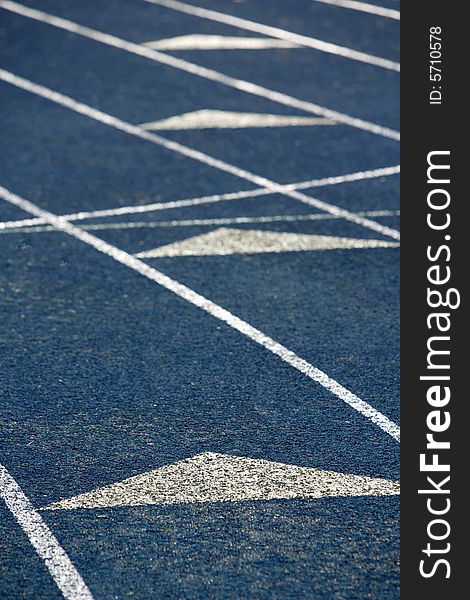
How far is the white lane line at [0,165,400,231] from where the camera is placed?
→ 884 centimetres

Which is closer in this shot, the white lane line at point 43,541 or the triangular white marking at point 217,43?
the white lane line at point 43,541

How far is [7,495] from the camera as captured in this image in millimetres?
5277

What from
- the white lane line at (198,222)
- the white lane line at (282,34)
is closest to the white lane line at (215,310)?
the white lane line at (198,222)

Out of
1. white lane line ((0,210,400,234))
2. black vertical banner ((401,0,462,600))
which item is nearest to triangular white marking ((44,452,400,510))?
black vertical banner ((401,0,462,600))

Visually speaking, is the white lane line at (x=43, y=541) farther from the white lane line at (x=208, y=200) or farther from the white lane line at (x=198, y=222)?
the white lane line at (x=208, y=200)

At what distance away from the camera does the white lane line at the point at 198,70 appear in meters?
11.5

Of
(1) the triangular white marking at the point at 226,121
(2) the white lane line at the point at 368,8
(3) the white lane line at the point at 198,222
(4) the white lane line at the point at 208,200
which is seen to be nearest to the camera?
(3) the white lane line at the point at 198,222

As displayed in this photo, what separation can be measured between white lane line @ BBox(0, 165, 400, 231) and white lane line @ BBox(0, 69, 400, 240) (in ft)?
0.49

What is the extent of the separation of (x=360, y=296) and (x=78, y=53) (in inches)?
297

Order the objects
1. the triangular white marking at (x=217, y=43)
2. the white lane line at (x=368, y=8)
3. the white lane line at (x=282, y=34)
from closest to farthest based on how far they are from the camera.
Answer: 1. the white lane line at (x=282, y=34)
2. the triangular white marking at (x=217, y=43)
3. the white lane line at (x=368, y=8)

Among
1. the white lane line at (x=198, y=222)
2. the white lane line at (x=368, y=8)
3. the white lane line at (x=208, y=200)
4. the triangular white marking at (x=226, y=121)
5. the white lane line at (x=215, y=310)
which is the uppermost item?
the white lane line at (x=368, y=8)

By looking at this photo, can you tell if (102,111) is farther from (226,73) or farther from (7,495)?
(7,495)

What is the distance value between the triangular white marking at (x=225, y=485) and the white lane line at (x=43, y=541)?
13 cm

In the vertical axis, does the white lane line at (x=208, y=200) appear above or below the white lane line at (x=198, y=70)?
below
